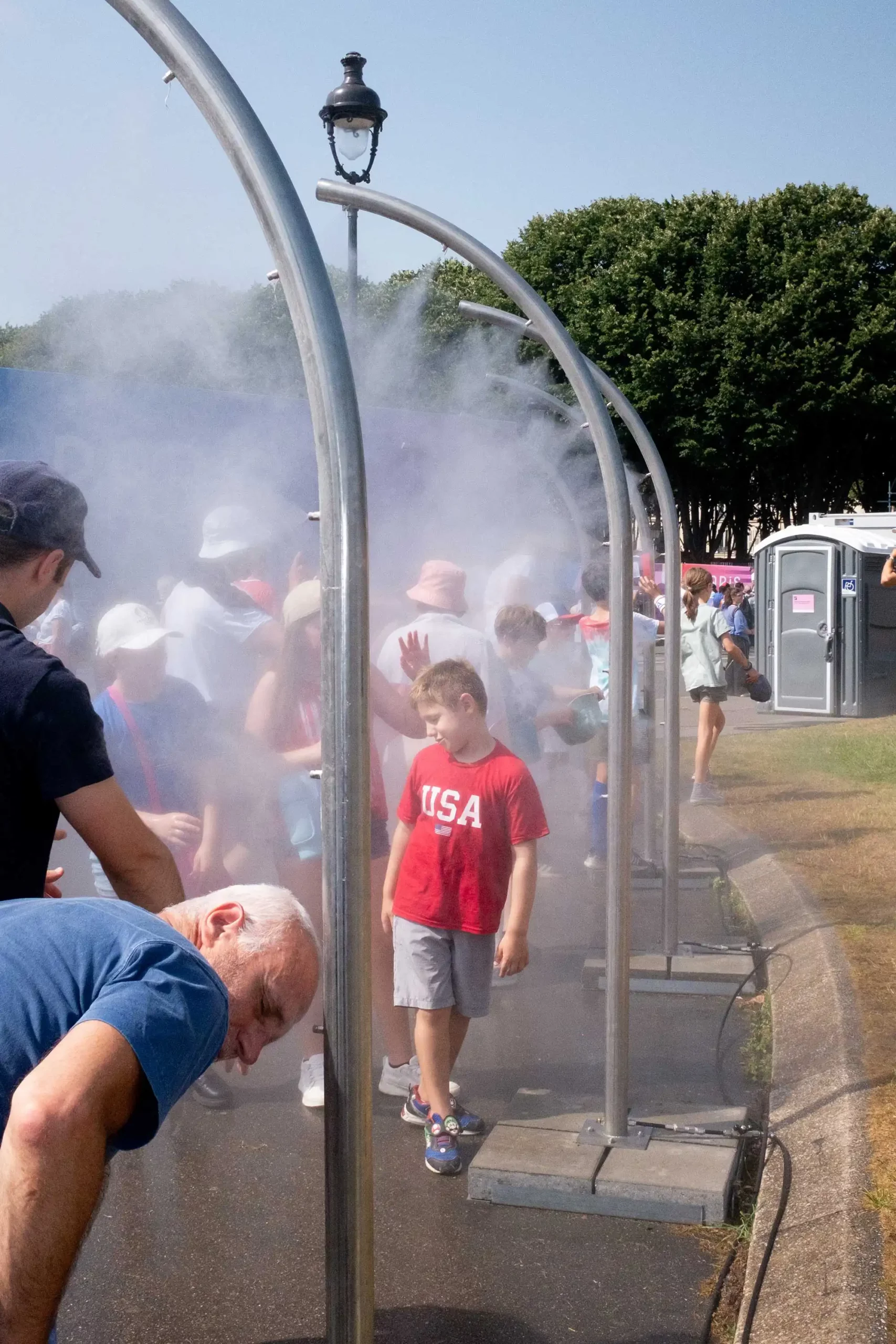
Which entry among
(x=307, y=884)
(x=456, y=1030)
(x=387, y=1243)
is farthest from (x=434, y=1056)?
(x=307, y=884)

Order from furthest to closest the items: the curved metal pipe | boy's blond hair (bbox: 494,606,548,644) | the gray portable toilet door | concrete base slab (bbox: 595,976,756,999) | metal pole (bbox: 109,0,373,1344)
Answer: the gray portable toilet door < the curved metal pipe < boy's blond hair (bbox: 494,606,548,644) < concrete base slab (bbox: 595,976,756,999) < metal pole (bbox: 109,0,373,1344)

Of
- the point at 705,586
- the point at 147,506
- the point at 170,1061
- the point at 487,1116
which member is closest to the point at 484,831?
the point at 487,1116

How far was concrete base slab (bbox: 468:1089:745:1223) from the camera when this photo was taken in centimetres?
346

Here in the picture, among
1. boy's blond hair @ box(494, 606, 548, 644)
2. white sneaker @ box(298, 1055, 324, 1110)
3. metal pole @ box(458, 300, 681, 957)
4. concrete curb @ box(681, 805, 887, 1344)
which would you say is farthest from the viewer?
boy's blond hair @ box(494, 606, 548, 644)

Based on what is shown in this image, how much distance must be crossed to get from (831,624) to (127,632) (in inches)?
473

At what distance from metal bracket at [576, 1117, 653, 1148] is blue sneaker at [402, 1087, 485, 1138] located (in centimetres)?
32

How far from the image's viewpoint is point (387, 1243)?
11.0 ft

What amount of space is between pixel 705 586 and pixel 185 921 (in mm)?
8627

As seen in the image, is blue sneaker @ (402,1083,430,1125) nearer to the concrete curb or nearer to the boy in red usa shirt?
the boy in red usa shirt

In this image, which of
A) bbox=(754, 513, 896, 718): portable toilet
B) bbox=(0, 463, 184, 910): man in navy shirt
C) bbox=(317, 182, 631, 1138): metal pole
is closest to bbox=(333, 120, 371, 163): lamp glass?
bbox=(317, 182, 631, 1138): metal pole

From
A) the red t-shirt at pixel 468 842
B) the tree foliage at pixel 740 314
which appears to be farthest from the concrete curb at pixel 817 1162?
the tree foliage at pixel 740 314

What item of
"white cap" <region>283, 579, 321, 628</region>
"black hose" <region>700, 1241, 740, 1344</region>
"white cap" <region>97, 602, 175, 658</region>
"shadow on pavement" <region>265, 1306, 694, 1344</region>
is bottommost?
"shadow on pavement" <region>265, 1306, 694, 1344</region>

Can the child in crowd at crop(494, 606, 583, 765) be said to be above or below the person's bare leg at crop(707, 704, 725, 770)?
above

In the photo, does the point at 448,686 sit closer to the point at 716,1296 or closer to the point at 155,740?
the point at 155,740
